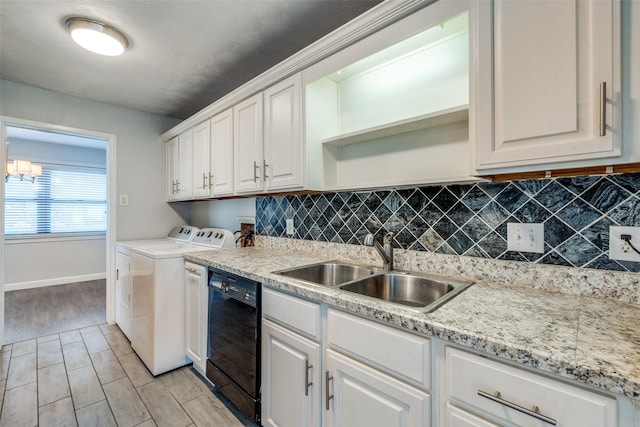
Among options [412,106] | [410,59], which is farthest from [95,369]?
[410,59]

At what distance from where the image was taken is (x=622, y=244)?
1002 mm

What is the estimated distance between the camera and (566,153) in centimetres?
85

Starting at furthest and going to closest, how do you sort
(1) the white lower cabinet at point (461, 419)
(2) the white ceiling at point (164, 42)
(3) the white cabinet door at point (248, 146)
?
(3) the white cabinet door at point (248, 146)
(2) the white ceiling at point (164, 42)
(1) the white lower cabinet at point (461, 419)

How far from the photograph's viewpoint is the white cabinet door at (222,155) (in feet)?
7.53

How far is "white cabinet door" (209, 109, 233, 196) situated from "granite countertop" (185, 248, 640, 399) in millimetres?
1374

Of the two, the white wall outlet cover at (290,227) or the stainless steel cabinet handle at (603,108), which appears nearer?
the stainless steel cabinet handle at (603,108)

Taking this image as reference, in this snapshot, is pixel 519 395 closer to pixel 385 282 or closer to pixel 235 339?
pixel 385 282

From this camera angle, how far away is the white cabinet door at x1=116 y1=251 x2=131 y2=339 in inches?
99.8

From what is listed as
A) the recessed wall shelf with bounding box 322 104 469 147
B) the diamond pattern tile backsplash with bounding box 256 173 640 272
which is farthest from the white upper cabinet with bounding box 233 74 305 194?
the diamond pattern tile backsplash with bounding box 256 173 640 272

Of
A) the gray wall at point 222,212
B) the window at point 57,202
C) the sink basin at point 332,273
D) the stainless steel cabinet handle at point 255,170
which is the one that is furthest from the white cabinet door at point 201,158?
the window at point 57,202

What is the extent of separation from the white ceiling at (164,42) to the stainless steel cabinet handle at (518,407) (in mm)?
1819

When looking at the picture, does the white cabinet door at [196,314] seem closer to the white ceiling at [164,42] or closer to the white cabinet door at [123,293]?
the white cabinet door at [123,293]

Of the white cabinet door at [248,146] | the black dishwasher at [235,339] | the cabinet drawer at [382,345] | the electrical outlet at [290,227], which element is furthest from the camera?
the electrical outlet at [290,227]

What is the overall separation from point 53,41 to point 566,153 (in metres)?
2.90
